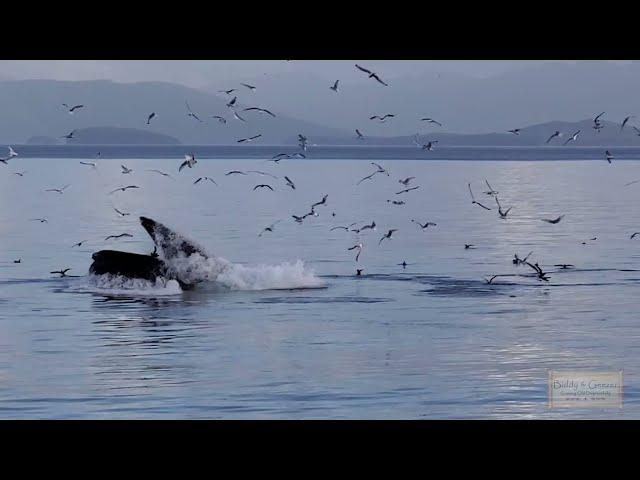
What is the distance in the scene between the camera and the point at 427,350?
2052cm

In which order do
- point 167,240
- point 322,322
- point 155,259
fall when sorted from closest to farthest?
point 322,322
point 167,240
point 155,259

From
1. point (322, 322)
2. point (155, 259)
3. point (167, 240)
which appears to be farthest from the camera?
point (155, 259)

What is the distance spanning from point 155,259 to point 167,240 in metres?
0.49

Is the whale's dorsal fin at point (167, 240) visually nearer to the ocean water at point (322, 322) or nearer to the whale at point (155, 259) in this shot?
the whale at point (155, 259)

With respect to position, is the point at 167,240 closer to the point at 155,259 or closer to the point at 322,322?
the point at 155,259

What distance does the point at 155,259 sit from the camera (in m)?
25.1

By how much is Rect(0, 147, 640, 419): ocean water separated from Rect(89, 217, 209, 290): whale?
0.29m

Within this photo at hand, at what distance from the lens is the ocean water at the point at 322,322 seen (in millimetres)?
17516

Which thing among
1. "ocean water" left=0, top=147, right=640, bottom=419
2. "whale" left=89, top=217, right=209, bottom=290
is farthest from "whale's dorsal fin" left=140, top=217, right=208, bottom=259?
"ocean water" left=0, top=147, right=640, bottom=419

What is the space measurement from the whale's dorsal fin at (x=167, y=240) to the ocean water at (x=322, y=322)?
0.70 m

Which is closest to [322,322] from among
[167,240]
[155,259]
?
[167,240]

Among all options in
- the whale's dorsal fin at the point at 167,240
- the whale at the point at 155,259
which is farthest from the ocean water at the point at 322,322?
the whale's dorsal fin at the point at 167,240
